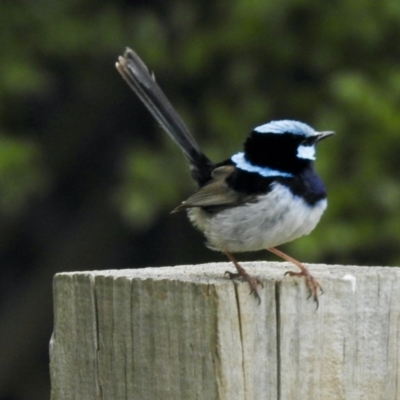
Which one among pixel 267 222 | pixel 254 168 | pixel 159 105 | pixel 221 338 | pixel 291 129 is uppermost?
pixel 159 105

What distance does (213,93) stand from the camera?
7.73 metres

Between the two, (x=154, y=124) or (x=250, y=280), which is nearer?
(x=250, y=280)

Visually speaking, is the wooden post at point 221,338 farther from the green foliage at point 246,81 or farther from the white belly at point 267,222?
the green foliage at point 246,81

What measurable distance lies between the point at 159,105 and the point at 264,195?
0.79 m

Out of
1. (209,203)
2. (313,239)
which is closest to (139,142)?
(313,239)

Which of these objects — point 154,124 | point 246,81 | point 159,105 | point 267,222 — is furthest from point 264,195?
point 154,124

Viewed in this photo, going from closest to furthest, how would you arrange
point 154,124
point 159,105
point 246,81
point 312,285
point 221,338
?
point 221,338 < point 312,285 < point 159,105 < point 246,81 < point 154,124

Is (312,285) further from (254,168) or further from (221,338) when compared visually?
(254,168)

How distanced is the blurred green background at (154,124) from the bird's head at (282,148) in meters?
2.43

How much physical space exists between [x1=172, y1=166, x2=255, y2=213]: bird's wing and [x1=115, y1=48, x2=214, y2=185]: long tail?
0.74 feet

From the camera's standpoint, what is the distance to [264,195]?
3877 mm

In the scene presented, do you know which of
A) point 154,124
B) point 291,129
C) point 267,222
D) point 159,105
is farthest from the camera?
point 154,124

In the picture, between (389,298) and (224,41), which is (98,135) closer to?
(224,41)

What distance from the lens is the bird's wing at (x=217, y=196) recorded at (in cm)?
396
